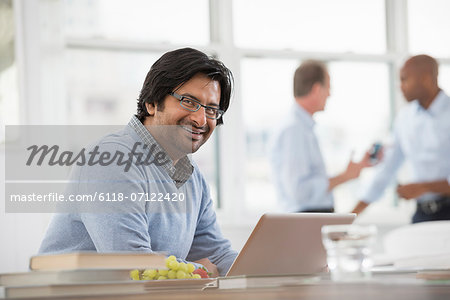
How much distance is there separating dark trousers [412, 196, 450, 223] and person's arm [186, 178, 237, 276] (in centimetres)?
177

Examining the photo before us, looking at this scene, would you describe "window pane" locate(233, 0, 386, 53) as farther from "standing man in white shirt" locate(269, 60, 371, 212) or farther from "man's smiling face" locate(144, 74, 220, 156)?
"man's smiling face" locate(144, 74, 220, 156)

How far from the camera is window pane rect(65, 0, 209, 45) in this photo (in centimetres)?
400

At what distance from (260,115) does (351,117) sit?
68 centimetres

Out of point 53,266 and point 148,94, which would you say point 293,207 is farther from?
point 53,266

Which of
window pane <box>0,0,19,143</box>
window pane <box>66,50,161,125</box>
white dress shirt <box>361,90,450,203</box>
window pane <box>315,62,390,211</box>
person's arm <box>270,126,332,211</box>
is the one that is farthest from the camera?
window pane <box>315,62,390,211</box>

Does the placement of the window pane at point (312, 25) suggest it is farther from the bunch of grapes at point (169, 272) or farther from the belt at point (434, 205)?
the bunch of grapes at point (169, 272)

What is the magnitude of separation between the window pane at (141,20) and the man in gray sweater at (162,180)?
197 centimetres

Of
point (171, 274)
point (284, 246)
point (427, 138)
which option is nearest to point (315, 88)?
point (427, 138)

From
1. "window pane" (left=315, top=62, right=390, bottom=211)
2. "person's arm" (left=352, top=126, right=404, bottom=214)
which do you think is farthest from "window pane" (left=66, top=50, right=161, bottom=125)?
"person's arm" (left=352, top=126, right=404, bottom=214)

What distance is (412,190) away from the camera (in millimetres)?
3623

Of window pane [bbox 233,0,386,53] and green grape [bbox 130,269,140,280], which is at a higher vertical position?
window pane [bbox 233,0,386,53]

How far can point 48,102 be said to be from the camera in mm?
3662

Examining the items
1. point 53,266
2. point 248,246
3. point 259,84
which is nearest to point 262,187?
point 259,84

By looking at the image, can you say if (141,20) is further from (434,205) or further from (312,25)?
(434,205)
